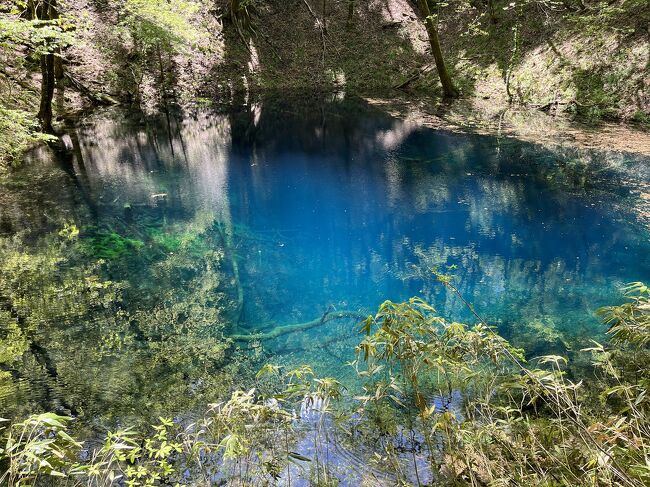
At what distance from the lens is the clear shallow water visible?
5590mm

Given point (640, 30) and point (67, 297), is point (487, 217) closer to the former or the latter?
point (67, 297)

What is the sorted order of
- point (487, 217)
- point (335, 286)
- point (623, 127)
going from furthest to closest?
point (623, 127) → point (487, 217) → point (335, 286)

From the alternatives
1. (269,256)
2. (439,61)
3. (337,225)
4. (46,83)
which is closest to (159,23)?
(46,83)

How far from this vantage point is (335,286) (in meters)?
6.83

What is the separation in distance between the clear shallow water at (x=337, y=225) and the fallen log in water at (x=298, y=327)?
129 mm

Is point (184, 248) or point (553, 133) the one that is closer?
point (184, 248)

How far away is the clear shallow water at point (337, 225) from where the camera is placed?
5590 millimetres

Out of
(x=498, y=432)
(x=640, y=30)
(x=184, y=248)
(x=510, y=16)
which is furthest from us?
(x=510, y=16)

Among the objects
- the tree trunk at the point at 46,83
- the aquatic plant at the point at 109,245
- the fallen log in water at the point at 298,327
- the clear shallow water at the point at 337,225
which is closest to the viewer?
the clear shallow water at the point at 337,225

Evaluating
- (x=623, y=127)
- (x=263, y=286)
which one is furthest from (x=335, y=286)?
(x=623, y=127)

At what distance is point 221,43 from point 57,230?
17086 mm

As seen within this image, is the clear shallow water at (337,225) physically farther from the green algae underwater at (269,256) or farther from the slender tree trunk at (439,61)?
the slender tree trunk at (439,61)

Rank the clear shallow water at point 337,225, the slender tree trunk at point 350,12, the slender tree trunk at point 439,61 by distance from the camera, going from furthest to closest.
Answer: the slender tree trunk at point 350,12, the slender tree trunk at point 439,61, the clear shallow water at point 337,225

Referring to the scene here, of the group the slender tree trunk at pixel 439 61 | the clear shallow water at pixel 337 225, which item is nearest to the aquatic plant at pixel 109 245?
the clear shallow water at pixel 337 225
